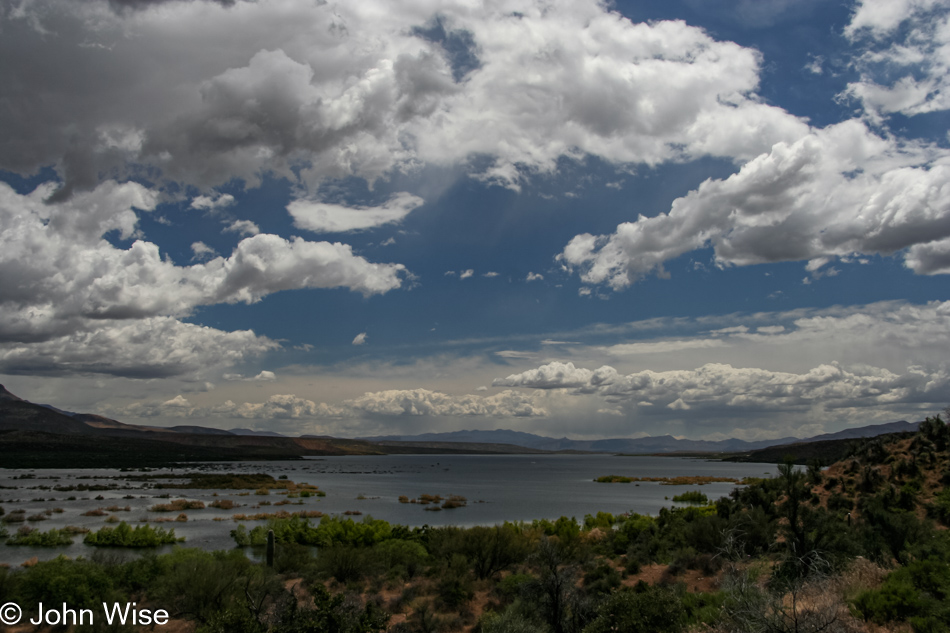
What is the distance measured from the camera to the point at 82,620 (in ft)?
41.1

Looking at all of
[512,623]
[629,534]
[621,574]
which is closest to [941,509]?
[629,534]

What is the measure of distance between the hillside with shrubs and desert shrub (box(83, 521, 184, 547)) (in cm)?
348

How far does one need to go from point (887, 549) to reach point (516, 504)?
120ft

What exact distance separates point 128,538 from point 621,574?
22519 mm

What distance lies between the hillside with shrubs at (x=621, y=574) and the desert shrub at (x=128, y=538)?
348 centimetres

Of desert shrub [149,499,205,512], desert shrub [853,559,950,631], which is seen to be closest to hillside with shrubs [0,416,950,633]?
desert shrub [853,559,950,631]

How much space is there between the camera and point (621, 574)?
17562 millimetres

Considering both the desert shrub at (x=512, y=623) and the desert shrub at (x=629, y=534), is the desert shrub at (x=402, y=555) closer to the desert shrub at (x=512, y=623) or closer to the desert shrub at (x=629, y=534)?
the desert shrub at (x=512, y=623)

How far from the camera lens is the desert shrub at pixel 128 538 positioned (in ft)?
83.4

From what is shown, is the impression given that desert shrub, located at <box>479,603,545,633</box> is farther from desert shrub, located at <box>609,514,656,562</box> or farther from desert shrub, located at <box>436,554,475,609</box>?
desert shrub, located at <box>609,514,656,562</box>

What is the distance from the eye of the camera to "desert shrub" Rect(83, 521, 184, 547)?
25.4 metres

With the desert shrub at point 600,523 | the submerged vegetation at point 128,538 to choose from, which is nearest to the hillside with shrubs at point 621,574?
the submerged vegetation at point 128,538

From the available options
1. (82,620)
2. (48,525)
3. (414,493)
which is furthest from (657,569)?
(414,493)

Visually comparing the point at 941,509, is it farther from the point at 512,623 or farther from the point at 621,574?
the point at 512,623
